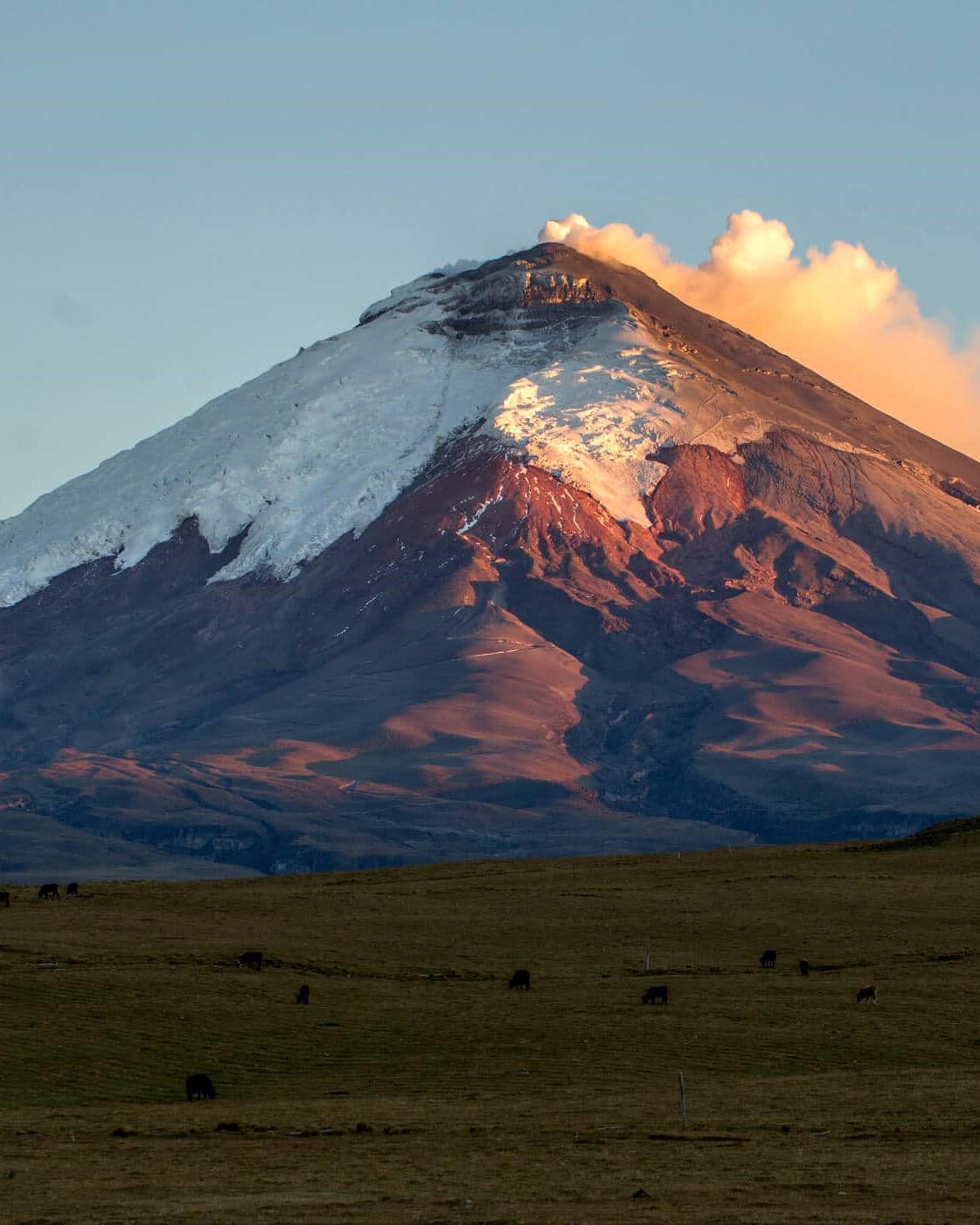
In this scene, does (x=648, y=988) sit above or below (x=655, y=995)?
below

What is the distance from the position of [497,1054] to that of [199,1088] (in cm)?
963

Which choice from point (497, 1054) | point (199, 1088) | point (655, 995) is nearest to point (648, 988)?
point (655, 995)

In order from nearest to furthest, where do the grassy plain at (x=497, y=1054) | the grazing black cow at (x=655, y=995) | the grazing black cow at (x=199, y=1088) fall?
1. the grassy plain at (x=497, y=1054)
2. the grazing black cow at (x=199, y=1088)
3. the grazing black cow at (x=655, y=995)

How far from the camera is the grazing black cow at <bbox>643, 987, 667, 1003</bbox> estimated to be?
207 ft

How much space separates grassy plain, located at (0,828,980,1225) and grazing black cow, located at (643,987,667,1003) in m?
0.48

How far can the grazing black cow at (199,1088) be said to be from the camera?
4900cm

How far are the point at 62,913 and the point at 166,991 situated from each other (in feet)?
85.6

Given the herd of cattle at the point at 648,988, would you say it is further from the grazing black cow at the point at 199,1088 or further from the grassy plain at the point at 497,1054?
the grazing black cow at the point at 199,1088

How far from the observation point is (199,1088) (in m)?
49.1

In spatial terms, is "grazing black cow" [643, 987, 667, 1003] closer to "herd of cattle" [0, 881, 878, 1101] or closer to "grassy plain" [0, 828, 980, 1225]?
"herd of cattle" [0, 881, 878, 1101]

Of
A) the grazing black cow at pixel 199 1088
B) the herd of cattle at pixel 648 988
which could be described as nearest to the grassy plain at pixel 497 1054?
the grazing black cow at pixel 199 1088

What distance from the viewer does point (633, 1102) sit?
1813 inches

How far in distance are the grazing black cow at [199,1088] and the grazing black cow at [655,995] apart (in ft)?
61.2

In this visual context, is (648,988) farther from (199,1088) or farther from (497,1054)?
(199,1088)
